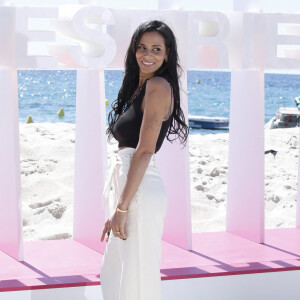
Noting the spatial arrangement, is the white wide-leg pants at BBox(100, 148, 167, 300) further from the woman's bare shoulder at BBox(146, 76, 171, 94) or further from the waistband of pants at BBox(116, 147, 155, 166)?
the woman's bare shoulder at BBox(146, 76, 171, 94)

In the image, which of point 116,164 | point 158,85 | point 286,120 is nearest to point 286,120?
point 286,120

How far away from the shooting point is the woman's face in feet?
8.66

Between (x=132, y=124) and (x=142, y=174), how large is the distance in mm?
208

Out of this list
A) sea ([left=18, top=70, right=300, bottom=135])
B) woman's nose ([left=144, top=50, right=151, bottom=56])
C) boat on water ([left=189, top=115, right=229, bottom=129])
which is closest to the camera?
woman's nose ([left=144, top=50, right=151, bottom=56])

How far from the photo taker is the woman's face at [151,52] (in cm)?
264

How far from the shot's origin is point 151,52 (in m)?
2.64

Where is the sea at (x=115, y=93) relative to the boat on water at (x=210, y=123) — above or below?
above

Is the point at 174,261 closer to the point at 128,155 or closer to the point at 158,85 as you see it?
the point at 128,155

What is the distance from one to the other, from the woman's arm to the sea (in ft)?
73.6

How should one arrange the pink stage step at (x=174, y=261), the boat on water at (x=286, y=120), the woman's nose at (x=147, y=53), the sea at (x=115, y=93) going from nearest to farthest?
the woman's nose at (x=147, y=53) → the pink stage step at (x=174, y=261) → the boat on water at (x=286, y=120) → the sea at (x=115, y=93)

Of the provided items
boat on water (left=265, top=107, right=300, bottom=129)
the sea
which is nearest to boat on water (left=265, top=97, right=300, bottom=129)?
boat on water (left=265, top=107, right=300, bottom=129)

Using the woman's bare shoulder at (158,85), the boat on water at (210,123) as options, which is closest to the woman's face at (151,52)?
the woman's bare shoulder at (158,85)

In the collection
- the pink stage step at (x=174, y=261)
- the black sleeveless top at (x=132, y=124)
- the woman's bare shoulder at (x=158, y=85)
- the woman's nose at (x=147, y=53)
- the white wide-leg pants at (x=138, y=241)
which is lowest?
the pink stage step at (x=174, y=261)

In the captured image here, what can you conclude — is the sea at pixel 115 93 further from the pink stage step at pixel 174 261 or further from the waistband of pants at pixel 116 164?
the waistband of pants at pixel 116 164
